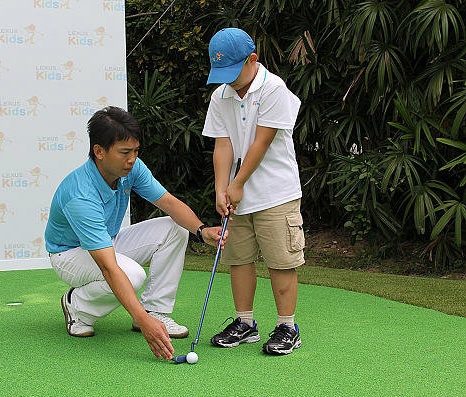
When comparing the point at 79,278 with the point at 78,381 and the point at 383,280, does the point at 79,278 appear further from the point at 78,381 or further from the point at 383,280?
the point at 383,280

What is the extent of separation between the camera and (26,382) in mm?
2338

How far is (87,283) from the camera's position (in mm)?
2953

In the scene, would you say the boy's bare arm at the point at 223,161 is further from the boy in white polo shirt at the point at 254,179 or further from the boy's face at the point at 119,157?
the boy's face at the point at 119,157

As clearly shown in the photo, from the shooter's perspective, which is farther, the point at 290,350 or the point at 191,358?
the point at 290,350

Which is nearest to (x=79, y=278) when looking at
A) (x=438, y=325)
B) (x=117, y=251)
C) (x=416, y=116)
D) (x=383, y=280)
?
(x=117, y=251)

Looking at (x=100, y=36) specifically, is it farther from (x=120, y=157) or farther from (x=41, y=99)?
(x=120, y=157)

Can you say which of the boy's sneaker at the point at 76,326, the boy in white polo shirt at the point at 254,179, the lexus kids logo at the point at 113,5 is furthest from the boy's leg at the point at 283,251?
the lexus kids logo at the point at 113,5

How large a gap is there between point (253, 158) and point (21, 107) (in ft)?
10.6

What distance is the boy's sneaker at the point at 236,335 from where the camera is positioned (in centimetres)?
279

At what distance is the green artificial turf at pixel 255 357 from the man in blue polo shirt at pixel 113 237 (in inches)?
5.6

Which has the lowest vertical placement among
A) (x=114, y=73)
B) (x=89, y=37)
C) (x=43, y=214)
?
(x=43, y=214)

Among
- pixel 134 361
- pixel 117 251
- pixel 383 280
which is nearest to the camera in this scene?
pixel 134 361

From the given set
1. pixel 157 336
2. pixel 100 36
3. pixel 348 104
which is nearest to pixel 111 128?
pixel 157 336

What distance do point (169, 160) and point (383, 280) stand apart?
288 centimetres
